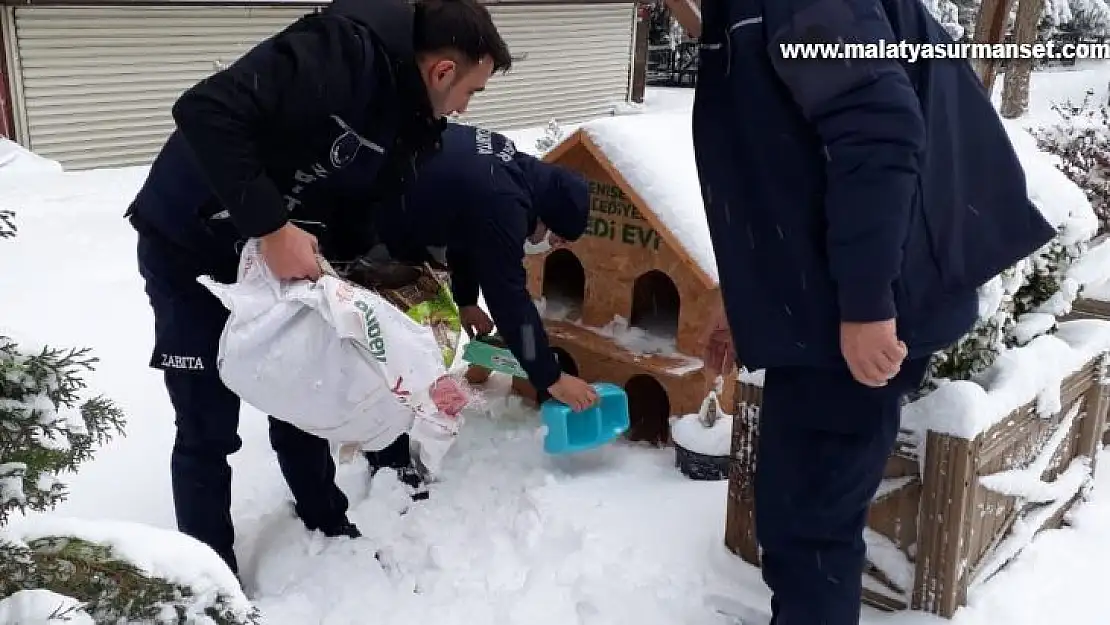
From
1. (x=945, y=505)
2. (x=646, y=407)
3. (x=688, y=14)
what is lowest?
(x=646, y=407)

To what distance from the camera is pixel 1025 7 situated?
1581 cm

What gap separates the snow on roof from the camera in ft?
10.8

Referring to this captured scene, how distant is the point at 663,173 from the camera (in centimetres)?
339

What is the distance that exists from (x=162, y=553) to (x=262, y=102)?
3.32 feet

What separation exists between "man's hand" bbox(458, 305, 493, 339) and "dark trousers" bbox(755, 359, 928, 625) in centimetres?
165

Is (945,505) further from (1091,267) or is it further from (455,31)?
(455,31)

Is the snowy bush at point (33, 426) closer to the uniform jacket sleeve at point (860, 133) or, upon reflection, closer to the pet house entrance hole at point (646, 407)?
the uniform jacket sleeve at point (860, 133)

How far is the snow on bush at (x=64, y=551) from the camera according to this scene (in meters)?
1.29

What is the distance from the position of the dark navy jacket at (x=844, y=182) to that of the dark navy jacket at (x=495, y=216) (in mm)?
1007

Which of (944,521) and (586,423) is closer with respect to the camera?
(944,521)

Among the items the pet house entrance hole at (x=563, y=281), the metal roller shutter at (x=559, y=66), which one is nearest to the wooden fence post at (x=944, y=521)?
the pet house entrance hole at (x=563, y=281)

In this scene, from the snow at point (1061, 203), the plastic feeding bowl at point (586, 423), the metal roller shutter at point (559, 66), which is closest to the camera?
the snow at point (1061, 203)

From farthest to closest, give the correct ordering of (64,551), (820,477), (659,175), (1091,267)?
(659,175) → (1091,267) → (820,477) → (64,551)

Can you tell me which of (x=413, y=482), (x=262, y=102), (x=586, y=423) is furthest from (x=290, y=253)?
(x=586, y=423)
